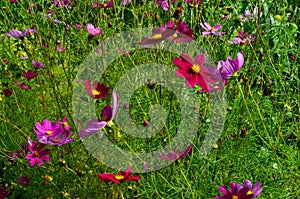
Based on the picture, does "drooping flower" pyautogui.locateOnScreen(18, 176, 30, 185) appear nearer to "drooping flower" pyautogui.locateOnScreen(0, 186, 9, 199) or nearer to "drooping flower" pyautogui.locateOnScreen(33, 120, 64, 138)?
"drooping flower" pyautogui.locateOnScreen(0, 186, 9, 199)

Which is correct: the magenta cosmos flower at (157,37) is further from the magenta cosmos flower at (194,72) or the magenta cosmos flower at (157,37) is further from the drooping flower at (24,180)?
the drooping flower at (24,180)

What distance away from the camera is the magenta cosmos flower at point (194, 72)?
0.84 m

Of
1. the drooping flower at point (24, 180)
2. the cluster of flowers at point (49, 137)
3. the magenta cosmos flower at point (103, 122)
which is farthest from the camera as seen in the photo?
the drooping flower at point (24, 180)

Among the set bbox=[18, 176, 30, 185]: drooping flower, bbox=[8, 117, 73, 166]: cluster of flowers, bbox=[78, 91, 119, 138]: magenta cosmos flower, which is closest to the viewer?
bbox=[78, 91, 119, 138]: magenta cosmos flower

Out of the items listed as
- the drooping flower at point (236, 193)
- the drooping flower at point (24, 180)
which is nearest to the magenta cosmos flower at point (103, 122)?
the drooping flower at point (236, 193)

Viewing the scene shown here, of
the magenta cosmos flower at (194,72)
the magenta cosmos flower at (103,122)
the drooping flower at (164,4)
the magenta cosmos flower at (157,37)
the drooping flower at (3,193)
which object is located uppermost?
the magenta cosmos flower at (157,37)

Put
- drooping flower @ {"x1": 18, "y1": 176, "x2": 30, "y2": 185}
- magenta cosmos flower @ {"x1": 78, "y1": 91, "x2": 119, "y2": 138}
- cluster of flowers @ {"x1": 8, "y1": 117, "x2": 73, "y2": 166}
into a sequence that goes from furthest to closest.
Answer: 1. drooping flower @ {"x1": 18, "y1": 176, "x2": 30, "y2": 185}
2. cluster of flowers @ {"x1": 8, "y1": 117, "x2": 73, "y2": 166}
3. magenta cosmos flower @ {"x1": 78, "y1": 91, "x2": 119, "y2": 138}

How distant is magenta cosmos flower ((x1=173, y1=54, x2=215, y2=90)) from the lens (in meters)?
0.84

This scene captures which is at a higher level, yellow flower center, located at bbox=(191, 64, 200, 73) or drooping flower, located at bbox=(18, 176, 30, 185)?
yellow flower center, located at bbox=(191, 64, 200, 73)

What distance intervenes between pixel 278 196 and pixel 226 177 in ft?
0.45

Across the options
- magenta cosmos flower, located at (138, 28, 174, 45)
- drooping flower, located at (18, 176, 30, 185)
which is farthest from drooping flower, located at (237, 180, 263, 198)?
drooping flower, located at (18, 176, 30, 185)

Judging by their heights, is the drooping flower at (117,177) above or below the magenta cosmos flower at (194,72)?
below

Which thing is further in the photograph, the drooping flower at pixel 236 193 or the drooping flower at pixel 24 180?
the drooping flower at pixel 24 180

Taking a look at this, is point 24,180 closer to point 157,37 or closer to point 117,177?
point 117,177
